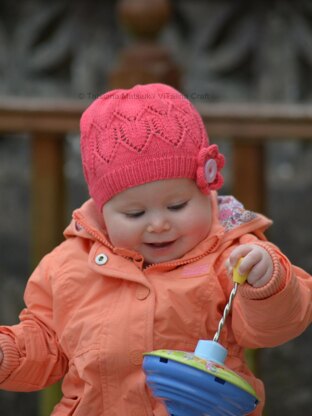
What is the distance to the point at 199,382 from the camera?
255 centimetres

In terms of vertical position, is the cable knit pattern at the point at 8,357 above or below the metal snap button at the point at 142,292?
below

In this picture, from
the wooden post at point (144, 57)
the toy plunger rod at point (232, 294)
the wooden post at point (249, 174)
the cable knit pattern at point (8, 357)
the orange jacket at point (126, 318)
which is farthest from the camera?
the wooden post at point (144, 57)

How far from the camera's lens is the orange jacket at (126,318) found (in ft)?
9.43

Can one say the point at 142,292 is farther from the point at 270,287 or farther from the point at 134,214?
the point at 270,287

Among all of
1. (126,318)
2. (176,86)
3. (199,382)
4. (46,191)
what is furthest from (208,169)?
(176,86)

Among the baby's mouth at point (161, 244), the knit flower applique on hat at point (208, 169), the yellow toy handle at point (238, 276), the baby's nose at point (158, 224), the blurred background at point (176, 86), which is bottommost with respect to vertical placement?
the blurred background at point (176, 86)

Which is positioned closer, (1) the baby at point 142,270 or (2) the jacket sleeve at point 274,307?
(2) the jacket sleeve at point 274,307

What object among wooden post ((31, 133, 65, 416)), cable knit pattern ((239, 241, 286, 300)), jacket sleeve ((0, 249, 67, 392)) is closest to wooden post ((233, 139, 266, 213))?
wooden post ((31, 133, 65, 416))

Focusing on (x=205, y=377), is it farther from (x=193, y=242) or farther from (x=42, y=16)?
(x=42, y=16)

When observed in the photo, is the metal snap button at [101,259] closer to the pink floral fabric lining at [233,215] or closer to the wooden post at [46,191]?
the pink floral fabric lining at [233,215]

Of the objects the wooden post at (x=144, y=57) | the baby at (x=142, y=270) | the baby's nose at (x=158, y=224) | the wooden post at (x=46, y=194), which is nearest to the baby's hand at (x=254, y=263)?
the baby at (x=142, y=270)

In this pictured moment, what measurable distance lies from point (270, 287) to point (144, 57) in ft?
8.36

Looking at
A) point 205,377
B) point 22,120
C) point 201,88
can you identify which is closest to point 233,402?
point 205,377

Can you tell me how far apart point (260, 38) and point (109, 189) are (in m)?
4.01
